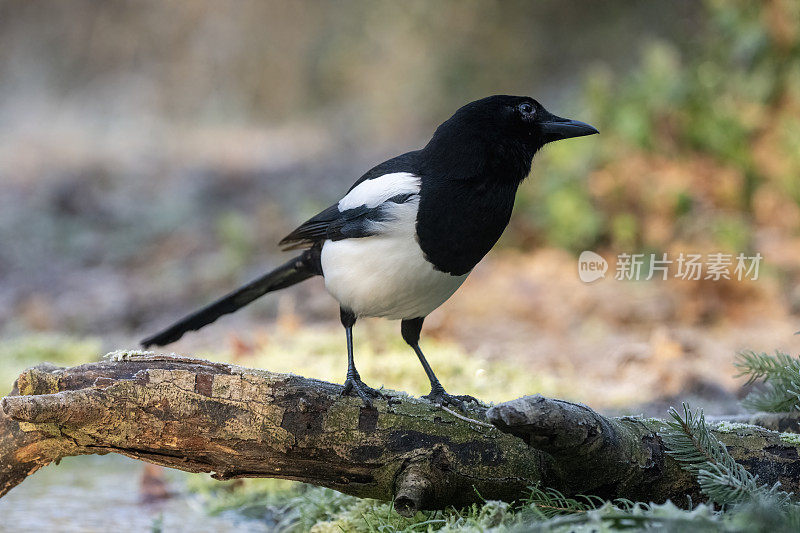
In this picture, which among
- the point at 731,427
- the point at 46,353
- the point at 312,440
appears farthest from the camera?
the point at 46,353

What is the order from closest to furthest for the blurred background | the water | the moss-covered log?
1. the moss-covered log
2. the water
3. the blurred background

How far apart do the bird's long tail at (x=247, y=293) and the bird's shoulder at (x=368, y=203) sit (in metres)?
0.11

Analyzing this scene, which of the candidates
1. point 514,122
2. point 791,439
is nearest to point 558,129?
point 514,122

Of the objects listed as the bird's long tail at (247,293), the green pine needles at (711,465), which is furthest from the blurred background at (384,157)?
the green pine needles at (711,465)

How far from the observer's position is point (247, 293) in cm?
328

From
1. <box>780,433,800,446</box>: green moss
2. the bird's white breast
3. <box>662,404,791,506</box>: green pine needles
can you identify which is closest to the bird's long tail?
the bird's white breast

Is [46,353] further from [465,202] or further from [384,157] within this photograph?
[384,157]

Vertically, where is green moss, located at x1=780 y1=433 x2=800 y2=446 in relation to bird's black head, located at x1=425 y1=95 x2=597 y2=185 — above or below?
below

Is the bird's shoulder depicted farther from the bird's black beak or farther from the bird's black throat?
the bird's black beak

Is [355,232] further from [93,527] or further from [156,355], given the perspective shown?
[93,527]

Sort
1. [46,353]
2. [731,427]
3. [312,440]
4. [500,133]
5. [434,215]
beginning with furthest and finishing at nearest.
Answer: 1. [46,353]
2. [500,133]
3. [434,215]
4. [731,427]
5. [312,440]

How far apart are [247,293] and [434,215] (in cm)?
109

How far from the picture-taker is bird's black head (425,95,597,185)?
264cm

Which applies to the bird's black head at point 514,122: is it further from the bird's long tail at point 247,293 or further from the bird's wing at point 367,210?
the bird's long tail at point 247,293
